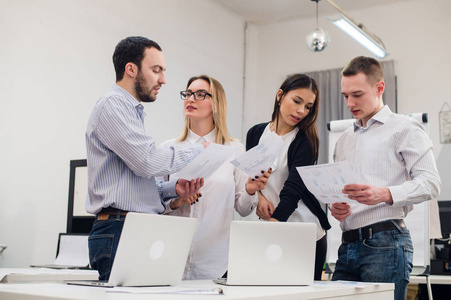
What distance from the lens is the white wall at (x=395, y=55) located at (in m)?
6.10

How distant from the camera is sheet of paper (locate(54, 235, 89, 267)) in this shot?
3.40m

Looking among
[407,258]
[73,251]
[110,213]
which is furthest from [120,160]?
[73,251]

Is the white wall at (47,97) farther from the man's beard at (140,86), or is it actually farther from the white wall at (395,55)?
the man's beard at (140,86)

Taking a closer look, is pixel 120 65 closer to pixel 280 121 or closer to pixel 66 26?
pixel 280 121

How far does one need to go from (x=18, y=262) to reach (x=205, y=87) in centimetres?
270

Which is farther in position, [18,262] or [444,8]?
[444,8]

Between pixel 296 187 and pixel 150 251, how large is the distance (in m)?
0.84

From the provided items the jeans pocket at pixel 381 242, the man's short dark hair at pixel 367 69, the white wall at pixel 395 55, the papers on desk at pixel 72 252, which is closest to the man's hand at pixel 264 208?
the jeans pocket at pixel 381 242

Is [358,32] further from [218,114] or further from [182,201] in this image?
[182,201]

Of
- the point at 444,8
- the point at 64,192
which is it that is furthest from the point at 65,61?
the point at 444,8

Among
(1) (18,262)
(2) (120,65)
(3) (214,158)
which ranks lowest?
(1) (18,262)

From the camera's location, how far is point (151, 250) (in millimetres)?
1496

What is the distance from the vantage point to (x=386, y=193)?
6.25 ft

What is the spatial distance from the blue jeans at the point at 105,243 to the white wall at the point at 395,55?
16.2ft
